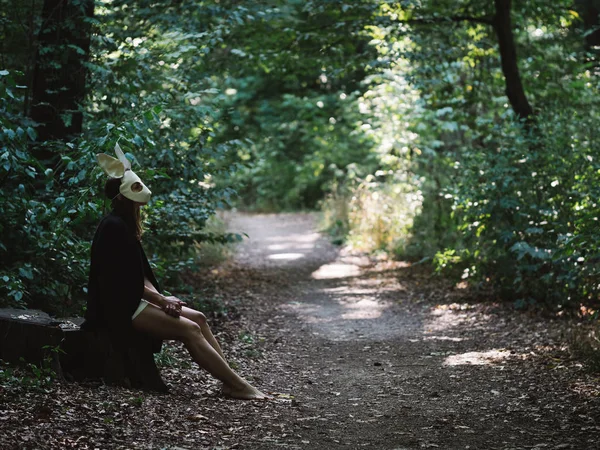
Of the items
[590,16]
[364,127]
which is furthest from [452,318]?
[364,127]

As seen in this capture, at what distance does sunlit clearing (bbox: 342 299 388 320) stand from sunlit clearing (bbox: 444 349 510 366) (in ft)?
8.31

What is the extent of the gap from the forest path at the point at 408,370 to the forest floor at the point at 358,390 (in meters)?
0.02

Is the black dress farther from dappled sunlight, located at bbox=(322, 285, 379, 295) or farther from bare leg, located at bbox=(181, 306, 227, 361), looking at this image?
dappled sunlight, located at bbox=(322, 285, 379, 295)

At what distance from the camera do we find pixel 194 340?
5863 millimetres

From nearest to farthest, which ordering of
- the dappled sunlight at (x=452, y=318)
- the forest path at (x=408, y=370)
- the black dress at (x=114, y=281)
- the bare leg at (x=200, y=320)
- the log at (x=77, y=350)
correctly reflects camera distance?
the forest path at (x=408, y=370), the log at (x=77, y=350), the black dress at (x=114, y=281), the bare leg at (x=200, y=320), the dappled sunlight at (x=452, y=318)

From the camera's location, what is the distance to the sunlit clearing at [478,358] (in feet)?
24.4

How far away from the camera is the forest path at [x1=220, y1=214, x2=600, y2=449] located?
5.18 meters

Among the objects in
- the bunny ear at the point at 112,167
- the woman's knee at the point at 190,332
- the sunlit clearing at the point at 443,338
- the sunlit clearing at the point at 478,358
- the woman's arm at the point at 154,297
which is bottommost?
the sunlit clearing at the point at 443,338

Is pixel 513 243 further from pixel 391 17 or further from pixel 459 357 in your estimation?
pixel 391 17

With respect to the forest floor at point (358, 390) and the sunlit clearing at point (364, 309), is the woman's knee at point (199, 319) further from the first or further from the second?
the sunlit clearing at point (364, 309)

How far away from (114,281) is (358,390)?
2.28 m

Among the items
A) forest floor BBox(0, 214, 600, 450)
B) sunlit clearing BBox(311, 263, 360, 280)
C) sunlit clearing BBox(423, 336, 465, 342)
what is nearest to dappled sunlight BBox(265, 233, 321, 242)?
sunlit clearing BBox(311, 263, 360, 280)

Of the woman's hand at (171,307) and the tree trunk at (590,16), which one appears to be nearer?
the woman's hand at (171,307)

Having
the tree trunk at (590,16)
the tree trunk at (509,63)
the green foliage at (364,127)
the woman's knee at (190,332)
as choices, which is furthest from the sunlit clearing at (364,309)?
the tree trunk at (590,16)
